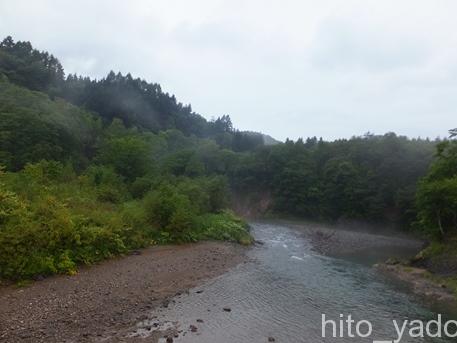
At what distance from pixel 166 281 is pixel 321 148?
2594 inches

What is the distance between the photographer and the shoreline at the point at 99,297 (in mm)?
13289

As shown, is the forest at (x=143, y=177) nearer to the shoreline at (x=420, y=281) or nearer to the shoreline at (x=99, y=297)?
the shoreline at (x=99, y=297)

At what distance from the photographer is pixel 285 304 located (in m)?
19.2

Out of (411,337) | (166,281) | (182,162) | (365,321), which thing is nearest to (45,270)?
(166,281)

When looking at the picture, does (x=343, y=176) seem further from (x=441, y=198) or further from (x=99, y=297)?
(x=99, y=297)

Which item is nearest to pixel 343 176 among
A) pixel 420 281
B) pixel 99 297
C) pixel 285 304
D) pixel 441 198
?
pixel 441 198

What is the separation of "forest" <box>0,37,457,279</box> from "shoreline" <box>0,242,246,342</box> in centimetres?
142

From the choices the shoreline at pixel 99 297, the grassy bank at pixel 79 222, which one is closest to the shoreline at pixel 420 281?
the shoreline at pixel 99 297

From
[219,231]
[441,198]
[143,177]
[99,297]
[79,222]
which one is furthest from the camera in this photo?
[143,177]

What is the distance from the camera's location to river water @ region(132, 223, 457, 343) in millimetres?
15328

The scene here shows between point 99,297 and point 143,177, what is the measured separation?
27.9m

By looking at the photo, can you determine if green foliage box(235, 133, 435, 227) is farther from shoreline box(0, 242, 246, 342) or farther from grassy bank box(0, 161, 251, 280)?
shoreline box(0, 242, 246, 342)

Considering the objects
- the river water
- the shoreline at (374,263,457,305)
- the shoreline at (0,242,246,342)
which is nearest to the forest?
the shoreline at (0,242,246,342)

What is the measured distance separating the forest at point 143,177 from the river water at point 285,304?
6845 millimetres
